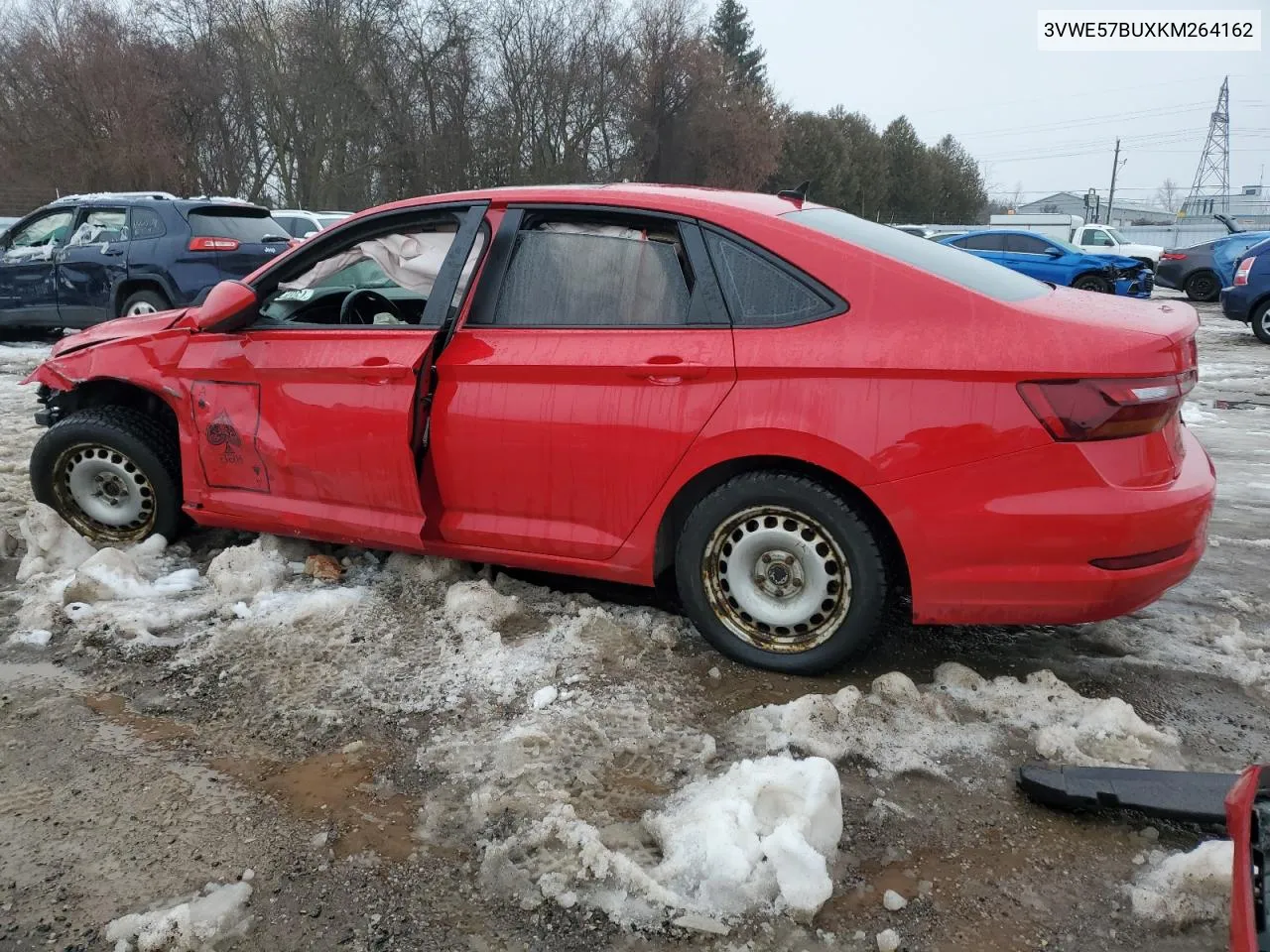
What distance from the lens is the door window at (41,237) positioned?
10.7 meters

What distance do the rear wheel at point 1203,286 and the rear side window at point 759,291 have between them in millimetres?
19250

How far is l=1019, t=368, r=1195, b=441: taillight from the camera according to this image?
9.05 ft

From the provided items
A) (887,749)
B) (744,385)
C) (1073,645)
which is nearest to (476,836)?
(887,749)

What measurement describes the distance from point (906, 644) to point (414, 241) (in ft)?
8.35

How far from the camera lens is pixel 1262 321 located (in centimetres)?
1295

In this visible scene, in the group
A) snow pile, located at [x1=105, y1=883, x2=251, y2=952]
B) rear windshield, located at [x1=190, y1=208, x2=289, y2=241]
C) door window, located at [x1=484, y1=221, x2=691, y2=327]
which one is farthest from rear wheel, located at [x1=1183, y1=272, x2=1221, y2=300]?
snow pile, located at [x1=105, y1=883, x2=251, y2=952]

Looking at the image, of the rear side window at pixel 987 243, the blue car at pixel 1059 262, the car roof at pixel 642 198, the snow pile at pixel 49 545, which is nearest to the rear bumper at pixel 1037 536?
the car roof at pixel 642 198

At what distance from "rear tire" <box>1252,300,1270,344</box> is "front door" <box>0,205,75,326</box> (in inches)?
586

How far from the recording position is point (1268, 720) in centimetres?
300

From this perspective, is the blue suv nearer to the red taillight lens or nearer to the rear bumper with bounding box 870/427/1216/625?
the red taillight lens

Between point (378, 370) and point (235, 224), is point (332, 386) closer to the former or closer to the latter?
point (378, 370)

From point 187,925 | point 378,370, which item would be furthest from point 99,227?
point 187,925

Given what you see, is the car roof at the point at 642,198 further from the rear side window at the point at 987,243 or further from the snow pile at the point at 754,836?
the rear side window at the point at 987,243

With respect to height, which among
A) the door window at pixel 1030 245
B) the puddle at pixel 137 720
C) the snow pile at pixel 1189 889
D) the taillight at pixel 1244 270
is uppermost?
the door window at pixel 1030 245
